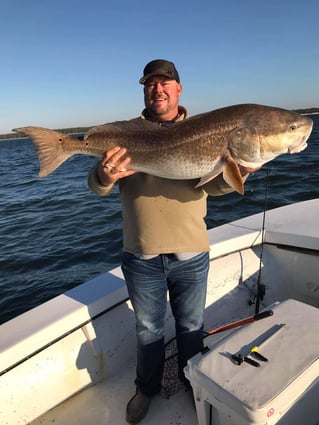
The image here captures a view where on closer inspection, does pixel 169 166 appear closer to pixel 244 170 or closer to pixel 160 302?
pixel 244 170

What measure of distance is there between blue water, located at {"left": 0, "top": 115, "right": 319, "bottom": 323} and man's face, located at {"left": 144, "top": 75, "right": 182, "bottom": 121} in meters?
1.72

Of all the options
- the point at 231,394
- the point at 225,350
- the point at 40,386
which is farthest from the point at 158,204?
the point at 40,386

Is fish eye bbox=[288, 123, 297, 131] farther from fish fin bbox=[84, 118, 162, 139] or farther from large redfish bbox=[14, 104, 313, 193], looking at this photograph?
fish fin bbox=[84, 118, 162, 139]

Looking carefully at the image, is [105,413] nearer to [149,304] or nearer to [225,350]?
[149,304]

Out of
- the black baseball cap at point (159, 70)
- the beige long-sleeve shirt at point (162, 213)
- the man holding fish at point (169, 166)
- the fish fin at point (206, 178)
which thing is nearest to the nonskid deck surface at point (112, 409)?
the man holding fish at point (169, 166)

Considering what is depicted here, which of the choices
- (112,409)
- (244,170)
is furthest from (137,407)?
(244,170)

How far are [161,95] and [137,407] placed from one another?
8.50 ft

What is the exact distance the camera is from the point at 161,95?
2732 millimetres

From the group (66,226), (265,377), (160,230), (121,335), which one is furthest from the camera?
(66,226)

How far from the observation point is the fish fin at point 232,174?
8.72 ft

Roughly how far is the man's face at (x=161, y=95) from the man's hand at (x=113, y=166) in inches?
15.9

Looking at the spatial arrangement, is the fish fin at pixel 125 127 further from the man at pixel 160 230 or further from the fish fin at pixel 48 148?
the fish fin at pixel 48 148

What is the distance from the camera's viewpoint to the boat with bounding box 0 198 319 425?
2.94 m

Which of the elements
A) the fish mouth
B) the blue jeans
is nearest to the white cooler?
the blue jeans
